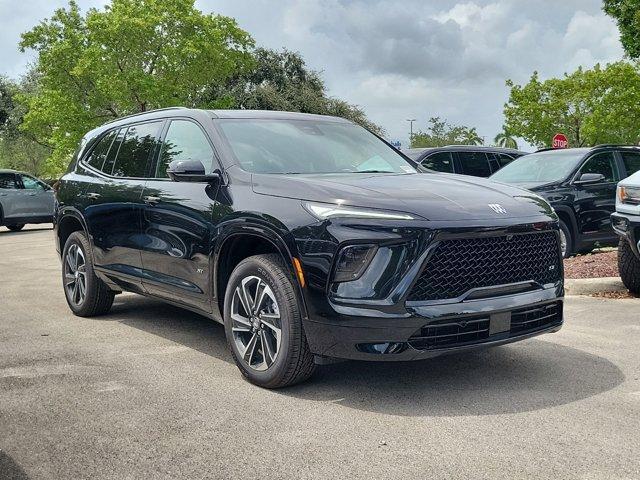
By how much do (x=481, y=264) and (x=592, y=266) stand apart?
565cm

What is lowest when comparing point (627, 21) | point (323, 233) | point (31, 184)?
point (31, 184)

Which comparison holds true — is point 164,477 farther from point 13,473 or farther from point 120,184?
point 120,184

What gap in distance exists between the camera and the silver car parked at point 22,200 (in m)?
21.0

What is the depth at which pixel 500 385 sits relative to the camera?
15.1 feet

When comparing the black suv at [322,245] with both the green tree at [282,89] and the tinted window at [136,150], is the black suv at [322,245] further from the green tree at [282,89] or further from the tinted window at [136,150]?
the green tree at [282,89]

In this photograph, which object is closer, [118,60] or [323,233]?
[323,233]

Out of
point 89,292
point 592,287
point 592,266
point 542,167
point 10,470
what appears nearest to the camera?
point 10,470

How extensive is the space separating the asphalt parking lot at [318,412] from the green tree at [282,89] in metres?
40.9

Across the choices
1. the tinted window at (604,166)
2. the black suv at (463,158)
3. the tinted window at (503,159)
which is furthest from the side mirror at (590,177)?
the tinted window at (503,159)

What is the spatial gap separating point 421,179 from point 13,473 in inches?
118

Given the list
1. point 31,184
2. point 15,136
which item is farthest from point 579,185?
point 15,136

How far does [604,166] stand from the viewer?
11391 mm

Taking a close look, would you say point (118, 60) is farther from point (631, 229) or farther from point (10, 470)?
point (10, 470)

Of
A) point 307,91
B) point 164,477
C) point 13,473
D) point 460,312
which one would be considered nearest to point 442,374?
point 460,312
